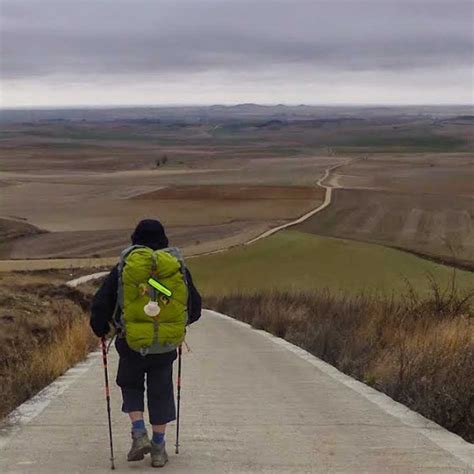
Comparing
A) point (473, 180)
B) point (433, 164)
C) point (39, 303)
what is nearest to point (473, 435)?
point (39, 303)

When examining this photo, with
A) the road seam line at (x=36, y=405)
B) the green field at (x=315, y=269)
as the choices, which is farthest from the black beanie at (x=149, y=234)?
the green field at (x=315, y=269)

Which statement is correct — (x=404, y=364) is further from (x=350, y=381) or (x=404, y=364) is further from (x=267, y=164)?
(x=267, y=164)

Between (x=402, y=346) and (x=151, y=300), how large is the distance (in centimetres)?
510

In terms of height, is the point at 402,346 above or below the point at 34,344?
above

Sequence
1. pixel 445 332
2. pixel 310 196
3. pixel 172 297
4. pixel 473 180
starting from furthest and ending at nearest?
pixel 473 180 < pixel 310 196 < pixel 445 332 < pixel 172 297

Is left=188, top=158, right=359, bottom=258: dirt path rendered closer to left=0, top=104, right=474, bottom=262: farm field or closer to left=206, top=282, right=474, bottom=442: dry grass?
left=0, top=104, right=474, bottom=262: farm field

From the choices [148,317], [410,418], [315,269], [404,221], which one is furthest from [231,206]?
[148,317]

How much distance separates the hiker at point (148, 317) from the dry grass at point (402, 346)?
2371 mm

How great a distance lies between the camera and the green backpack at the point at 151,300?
525 cm

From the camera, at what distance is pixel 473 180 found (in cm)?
10106

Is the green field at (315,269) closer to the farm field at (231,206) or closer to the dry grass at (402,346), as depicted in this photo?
the farm field at (231,206)

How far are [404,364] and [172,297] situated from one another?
12.5 feet

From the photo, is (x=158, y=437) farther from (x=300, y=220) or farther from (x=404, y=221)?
(x=300, y=220)

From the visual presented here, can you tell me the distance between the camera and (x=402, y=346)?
31.9ft
